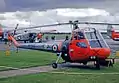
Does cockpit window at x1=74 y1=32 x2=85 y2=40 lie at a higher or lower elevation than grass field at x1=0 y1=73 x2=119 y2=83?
higher

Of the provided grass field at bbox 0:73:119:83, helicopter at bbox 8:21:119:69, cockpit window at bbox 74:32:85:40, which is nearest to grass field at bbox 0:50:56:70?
helicopter at bbox 8:21:119:69

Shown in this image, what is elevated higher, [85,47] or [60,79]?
[85,47]

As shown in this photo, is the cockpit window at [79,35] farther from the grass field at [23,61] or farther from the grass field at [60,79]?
the grass field at [60,79]

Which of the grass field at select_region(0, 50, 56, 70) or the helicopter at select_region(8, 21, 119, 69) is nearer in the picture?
the helicopter at select_region(8, 21, 119, 69)

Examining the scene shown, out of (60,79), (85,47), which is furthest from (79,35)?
(60,79)

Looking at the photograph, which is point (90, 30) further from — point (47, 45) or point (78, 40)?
point (47, 45)

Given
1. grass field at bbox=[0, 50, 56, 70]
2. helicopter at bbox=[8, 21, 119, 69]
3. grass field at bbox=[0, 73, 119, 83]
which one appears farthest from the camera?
grass field at bbox=[0, 50, 56, 70]

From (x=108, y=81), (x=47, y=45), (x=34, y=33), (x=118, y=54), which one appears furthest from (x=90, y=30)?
(x=34, y=33)

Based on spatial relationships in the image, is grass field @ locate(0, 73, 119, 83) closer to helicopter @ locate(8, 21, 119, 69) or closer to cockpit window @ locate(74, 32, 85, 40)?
helicopter @ locate(8, 21, 119, 69)

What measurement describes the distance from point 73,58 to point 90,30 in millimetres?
2252

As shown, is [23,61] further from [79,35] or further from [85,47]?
[85,47]

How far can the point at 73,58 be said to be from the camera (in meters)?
21.5

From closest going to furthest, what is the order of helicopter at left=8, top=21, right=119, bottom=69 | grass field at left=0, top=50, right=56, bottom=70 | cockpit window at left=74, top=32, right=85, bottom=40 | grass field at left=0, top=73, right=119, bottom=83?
grass field at left=0, top=73, right=119, bottom=83
helicopter at left=8, top=21, right=119, bottom=69
cockpit window at left=74, top=32, right=85, bottom=40
grass field at left=0, top=50, right=56, bottom=70

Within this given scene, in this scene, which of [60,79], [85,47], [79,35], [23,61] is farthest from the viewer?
[23,61]
